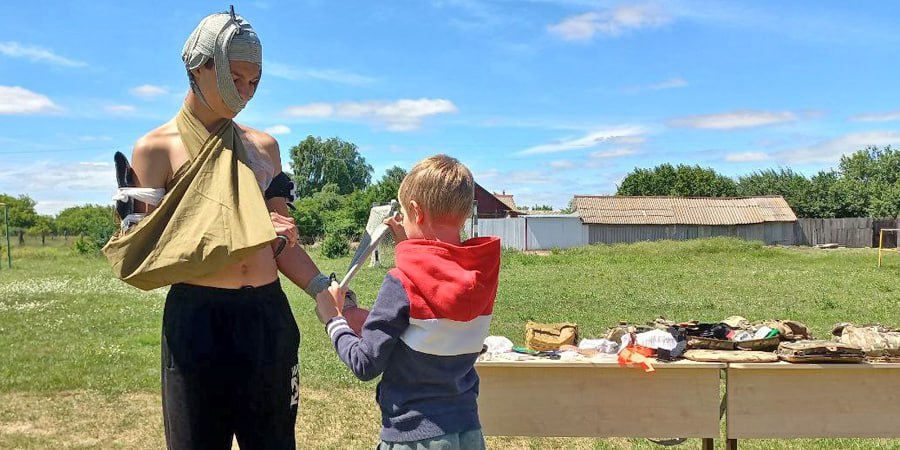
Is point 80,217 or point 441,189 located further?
point 80,217

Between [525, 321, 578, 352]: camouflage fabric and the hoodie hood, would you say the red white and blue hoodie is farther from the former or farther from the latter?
[525, 321, 578, 352]: camouflage fabric

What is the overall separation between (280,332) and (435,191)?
63 cm

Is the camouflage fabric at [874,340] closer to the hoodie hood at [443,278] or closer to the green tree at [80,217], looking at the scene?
the hoodie hood at [443,278]

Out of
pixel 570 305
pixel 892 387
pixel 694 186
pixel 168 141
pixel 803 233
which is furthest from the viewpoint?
pixel 694 186

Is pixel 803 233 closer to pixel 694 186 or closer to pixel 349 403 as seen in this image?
pixel 694 186

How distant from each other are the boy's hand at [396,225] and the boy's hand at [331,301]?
25 centimetres

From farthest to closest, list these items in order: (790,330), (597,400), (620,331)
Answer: (620,331) → (790,330) → (597,400)

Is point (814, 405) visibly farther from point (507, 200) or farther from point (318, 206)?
point (507, 200)

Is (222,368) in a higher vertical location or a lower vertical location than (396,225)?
lower

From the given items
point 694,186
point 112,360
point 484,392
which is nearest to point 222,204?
point 484,392

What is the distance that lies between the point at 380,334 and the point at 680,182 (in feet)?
188

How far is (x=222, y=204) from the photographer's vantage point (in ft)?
6.50

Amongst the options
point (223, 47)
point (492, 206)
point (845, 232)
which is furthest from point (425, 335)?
point (492, 206)

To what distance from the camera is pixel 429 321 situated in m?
2.17
